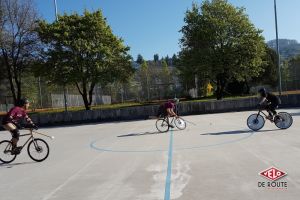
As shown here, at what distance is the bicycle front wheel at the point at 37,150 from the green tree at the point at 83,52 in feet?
76.5

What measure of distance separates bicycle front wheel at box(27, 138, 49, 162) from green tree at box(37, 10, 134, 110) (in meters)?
23.3

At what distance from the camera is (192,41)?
42750 mm

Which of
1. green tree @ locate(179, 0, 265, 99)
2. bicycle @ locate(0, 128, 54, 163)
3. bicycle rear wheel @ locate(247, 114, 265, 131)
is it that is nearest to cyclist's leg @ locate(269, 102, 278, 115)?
bicycle rear wheel @ locate(247, 114, 265, 131)

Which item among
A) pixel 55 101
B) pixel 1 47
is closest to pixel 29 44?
pixel 1 47

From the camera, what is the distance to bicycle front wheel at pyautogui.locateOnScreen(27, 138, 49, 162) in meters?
→ 12.9

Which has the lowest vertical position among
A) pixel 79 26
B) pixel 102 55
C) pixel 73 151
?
pixel 73 151

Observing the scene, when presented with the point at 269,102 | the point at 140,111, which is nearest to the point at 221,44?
the point at 140,111

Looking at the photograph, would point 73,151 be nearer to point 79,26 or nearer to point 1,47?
A: point 79,26

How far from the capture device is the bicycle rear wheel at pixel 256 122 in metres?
17.1

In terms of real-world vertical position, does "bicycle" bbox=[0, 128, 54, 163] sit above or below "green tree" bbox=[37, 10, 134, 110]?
below

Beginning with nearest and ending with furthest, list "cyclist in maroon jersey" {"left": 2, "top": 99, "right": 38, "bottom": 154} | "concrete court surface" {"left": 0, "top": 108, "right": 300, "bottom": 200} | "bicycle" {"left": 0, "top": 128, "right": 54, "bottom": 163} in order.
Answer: "concrete court surface" {"left": 0, "top": 108, "right": 300, "bottom": 200}, "cyclist in maroon jersey" {"left": 2, "top": 99, "right": 38, "bottom": 154}, "bicycle" {"left": 0, "top": 128, "right": 54, "bottom": 163}

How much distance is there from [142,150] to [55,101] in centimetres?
4791

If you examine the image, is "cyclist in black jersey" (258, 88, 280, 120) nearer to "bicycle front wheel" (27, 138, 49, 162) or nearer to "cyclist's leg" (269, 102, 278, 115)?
"cyclist's leg" (269, 102, 278, 115)

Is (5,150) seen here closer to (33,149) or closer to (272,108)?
(33,149)
